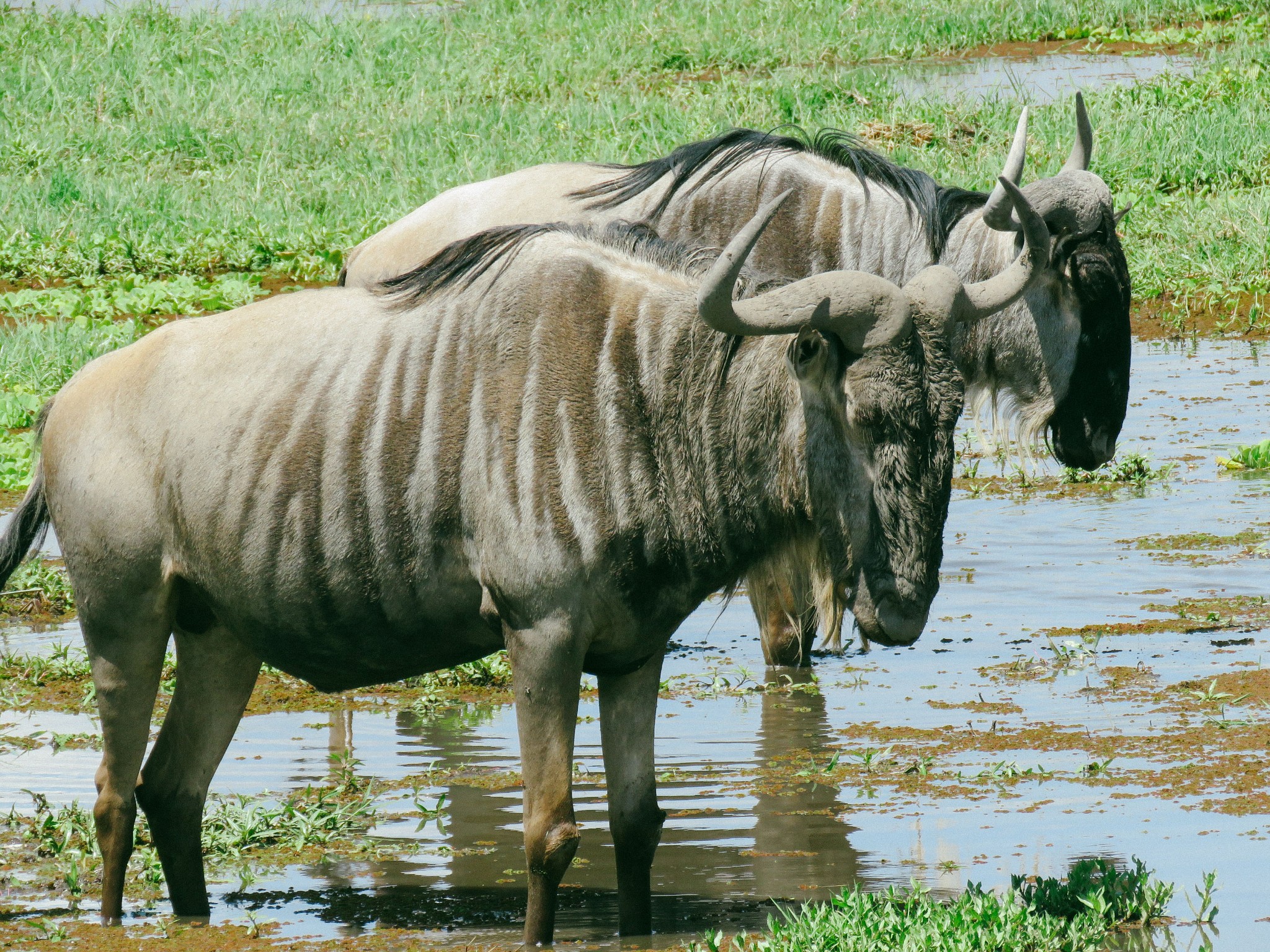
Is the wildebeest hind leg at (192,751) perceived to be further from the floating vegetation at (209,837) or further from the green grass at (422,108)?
the green grass at (422,108)

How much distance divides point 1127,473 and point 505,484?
214 inches

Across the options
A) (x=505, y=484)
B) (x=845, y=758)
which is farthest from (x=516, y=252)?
(x=845, y=758)

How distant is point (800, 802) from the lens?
5.58m

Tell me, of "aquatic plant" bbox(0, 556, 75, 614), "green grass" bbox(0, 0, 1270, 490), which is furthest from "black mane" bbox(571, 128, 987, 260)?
"green grass" bbox(0, 0, 1270, 490)

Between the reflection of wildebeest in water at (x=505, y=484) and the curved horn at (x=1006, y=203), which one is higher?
the curved horn at (x=1006, y=203)

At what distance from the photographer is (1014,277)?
15.3ft

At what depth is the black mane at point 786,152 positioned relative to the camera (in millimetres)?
6676

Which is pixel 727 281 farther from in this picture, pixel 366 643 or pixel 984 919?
pixel 984 919

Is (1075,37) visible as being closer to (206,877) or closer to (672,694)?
(672,694)

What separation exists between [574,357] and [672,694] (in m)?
2.56

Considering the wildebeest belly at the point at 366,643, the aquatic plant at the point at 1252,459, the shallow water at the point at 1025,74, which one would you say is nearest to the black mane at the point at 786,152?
the wildebeest belly at the point at 366,643

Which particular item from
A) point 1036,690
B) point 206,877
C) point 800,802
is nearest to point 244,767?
point 206,877

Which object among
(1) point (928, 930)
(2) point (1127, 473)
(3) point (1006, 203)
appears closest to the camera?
(1) point (928, 930)

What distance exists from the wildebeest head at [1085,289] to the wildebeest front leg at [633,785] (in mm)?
2606
